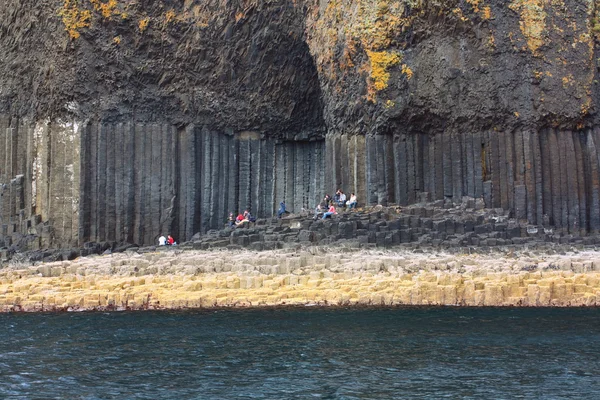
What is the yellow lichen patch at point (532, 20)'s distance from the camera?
2925cm

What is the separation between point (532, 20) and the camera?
29.3 metres

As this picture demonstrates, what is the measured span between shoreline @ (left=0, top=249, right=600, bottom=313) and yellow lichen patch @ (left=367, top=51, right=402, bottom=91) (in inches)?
279

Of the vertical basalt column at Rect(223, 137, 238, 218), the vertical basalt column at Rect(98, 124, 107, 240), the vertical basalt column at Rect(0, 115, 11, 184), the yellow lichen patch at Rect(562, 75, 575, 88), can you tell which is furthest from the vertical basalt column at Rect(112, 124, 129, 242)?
the yellow lichen patch at Rect(562, 75, 575, 88)

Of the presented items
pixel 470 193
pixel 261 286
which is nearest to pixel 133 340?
pixel 261 286

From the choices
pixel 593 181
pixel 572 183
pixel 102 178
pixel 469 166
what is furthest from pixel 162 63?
pixel 593 181

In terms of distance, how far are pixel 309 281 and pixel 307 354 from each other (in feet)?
20.4

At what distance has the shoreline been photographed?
22.9 m

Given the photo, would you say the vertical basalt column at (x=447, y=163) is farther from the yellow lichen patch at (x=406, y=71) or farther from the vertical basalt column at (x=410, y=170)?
the yellow lichen patch at (x=406, y=71)

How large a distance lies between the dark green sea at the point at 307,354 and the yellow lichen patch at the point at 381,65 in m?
10.2

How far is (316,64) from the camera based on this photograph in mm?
33250

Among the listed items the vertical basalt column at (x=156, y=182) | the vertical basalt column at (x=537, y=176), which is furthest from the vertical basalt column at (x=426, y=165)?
the vertical basalt column at (x=156, y=182)

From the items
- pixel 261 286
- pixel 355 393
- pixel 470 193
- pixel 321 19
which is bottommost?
pixel 355 393

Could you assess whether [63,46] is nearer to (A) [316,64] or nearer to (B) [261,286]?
(A) [316,64]

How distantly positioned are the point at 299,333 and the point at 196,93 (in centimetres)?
1643
